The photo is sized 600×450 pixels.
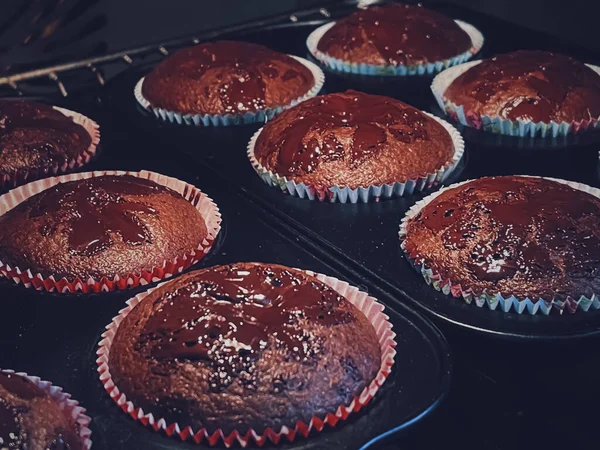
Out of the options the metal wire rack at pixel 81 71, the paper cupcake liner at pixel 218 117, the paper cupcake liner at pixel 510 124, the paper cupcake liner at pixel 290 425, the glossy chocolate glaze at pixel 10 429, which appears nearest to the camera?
the glossy chocolate glaze at pixel 10 429

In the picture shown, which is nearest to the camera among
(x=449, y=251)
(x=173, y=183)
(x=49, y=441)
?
(x=49, y=441)

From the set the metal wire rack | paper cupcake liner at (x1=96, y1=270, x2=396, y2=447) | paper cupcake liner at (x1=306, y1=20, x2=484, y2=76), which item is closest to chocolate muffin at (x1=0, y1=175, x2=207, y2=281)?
paper cupcake liner at (x1=96, y1=270, x2=396, y2=447)

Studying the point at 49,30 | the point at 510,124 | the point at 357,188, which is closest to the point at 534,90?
the point at 510,124

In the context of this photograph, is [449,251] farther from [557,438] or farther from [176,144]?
[176,144]

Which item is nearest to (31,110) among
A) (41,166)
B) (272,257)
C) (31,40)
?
(41,166)

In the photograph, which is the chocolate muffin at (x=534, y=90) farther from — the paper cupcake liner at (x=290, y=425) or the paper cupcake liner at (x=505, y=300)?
the paper cupcake liner at (x=290, y=425)

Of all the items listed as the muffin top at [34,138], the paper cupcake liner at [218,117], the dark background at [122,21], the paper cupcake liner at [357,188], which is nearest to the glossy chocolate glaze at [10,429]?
the paper cupcake liner at [357,188]
